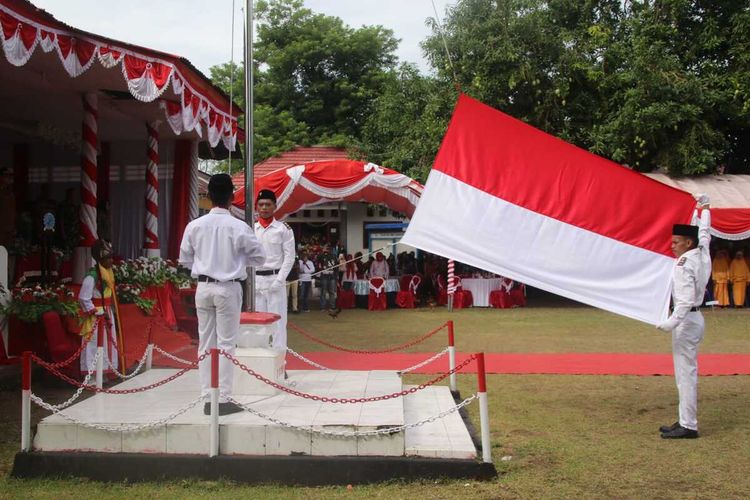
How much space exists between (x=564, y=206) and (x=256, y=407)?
318cm

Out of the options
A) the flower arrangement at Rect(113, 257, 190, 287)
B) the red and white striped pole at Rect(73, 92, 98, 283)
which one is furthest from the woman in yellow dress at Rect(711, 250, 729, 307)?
the red and white striped pole at Rect(73, 92, 98, 283)

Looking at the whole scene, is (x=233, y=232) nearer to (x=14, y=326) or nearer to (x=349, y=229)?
(x=14, y=326)

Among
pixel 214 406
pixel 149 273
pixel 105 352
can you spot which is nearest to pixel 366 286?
pixel 149 273

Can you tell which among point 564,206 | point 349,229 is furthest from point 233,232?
point 349,229

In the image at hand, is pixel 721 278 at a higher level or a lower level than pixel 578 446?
higher

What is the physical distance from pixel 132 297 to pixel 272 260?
3670 mm

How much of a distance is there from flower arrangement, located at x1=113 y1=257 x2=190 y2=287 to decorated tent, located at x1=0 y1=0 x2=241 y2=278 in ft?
2.27

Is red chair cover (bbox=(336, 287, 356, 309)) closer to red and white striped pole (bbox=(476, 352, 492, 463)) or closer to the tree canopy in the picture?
the tree canopy

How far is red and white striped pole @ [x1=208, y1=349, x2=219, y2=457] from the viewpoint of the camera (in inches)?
207

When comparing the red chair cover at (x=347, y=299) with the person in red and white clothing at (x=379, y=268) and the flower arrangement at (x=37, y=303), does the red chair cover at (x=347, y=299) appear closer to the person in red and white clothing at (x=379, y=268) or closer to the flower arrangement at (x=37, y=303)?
the person in red and white clothing at (x=379, y=268)

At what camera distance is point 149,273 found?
11789 mm

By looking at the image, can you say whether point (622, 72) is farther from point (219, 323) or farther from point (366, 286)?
point (219, 323)

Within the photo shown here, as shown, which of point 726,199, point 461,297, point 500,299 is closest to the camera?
point 726,199

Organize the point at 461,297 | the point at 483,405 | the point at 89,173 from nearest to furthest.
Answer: the point at 483,405 → the point at 89,173 → the point at 461,297
